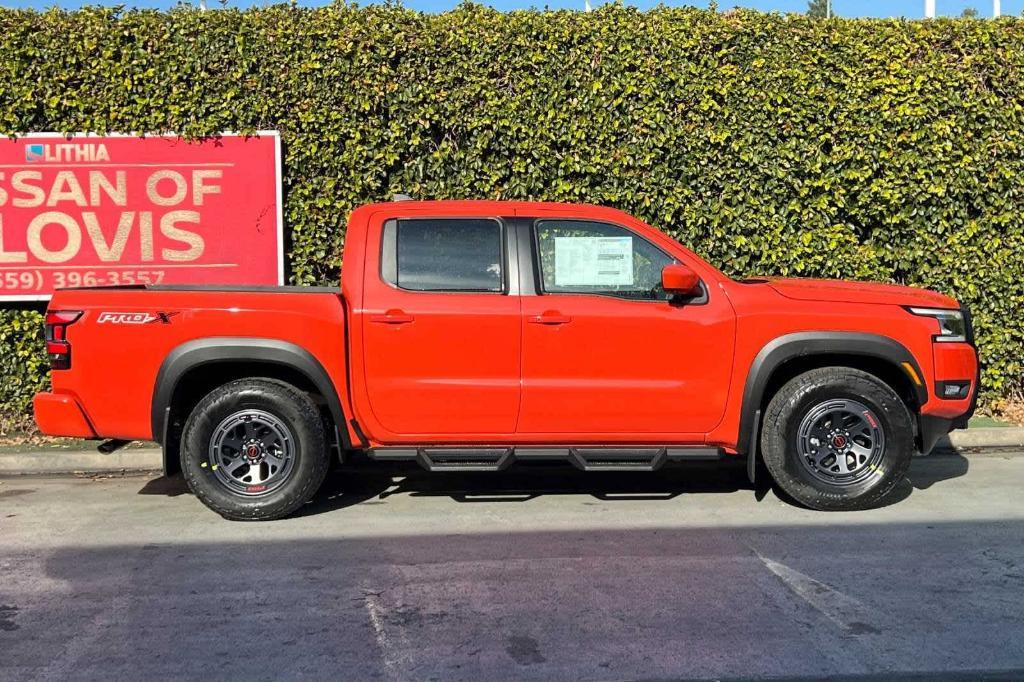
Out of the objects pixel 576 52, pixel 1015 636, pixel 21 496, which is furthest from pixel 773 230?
pixel 21 496

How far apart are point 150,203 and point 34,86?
1317 mm

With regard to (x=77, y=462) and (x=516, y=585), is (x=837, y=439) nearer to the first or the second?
(x=516, y=585)

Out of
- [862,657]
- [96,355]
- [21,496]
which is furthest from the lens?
[21,496]

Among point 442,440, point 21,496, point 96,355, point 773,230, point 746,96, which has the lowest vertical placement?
point 21,496

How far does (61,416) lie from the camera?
19.1 feet

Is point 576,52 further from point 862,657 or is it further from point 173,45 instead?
point 862,657

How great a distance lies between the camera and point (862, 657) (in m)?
3.88

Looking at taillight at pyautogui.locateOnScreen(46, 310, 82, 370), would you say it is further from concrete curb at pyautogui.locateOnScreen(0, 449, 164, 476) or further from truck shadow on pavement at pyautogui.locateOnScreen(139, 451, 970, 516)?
concrete curb at pyautogui.locateOnScreen(0, 449, 164, 476)

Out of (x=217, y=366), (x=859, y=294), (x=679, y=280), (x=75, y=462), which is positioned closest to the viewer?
(x=679, y=280)

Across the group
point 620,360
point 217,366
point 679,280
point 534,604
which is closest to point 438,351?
point 620,360

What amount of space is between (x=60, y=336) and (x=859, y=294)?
16.3ft

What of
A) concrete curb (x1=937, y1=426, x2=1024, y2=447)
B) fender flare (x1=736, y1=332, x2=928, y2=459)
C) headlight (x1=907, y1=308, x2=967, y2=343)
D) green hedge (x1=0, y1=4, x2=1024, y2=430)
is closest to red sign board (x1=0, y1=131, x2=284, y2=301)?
green hedge (x1=0, y1=4, x2=1024, y2=430)

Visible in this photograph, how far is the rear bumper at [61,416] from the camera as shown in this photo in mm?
5820

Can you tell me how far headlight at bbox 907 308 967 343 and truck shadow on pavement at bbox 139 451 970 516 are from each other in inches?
45.8
